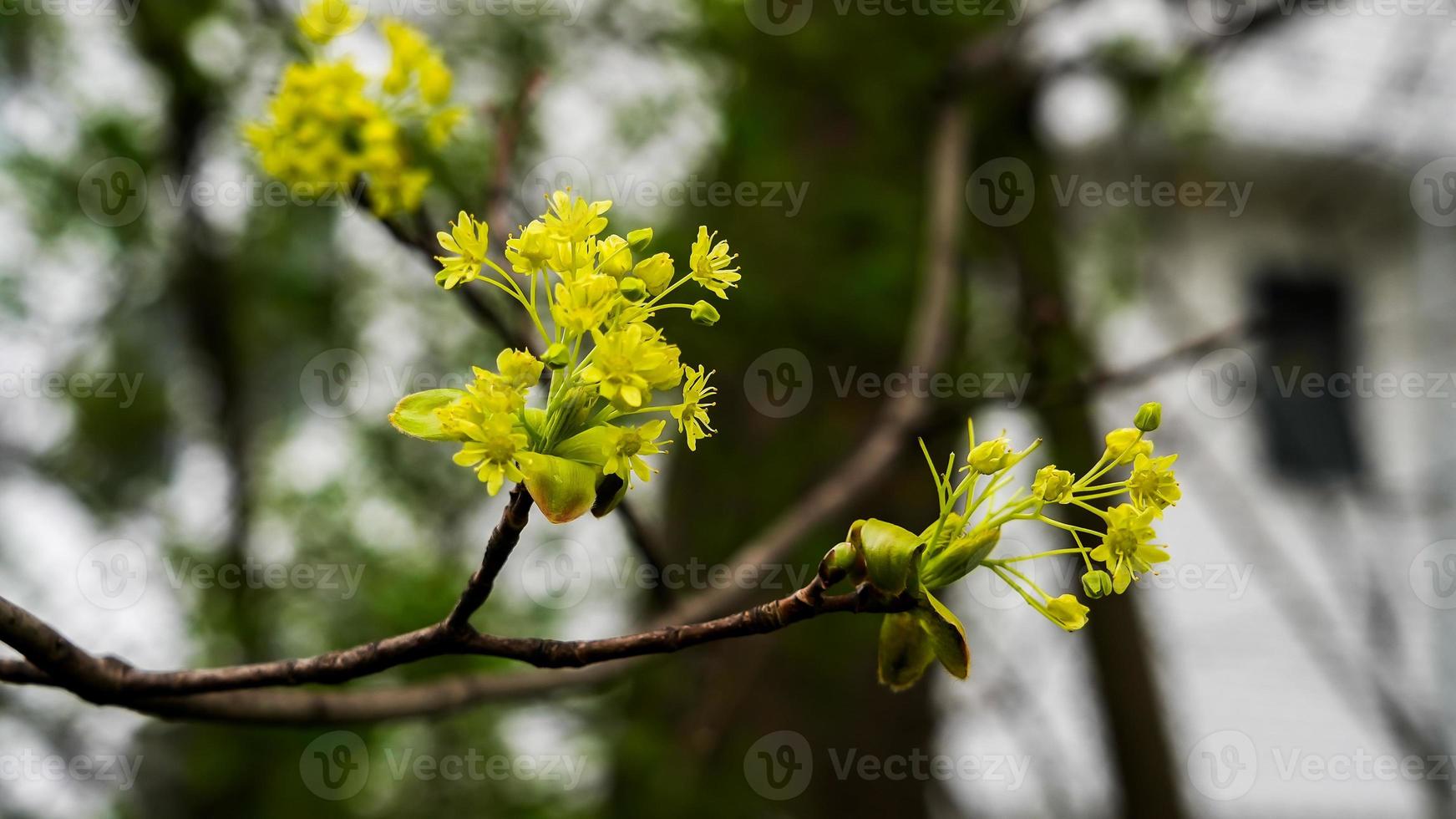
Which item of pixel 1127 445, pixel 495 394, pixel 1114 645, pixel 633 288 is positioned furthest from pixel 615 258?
pixel 1114 645

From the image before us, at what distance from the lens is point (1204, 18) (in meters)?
4.09

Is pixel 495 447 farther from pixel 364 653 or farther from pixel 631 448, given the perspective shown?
pixel 364 653

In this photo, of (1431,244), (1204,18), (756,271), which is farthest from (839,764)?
(1431,244)

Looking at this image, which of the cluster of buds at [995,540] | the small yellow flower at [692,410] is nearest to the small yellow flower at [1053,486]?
the cluster of buds at [995,540]

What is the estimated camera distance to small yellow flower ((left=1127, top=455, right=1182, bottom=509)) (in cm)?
95

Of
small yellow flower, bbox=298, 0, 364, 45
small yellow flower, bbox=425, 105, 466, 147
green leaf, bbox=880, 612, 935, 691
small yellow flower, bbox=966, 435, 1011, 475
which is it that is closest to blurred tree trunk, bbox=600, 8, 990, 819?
small yellow flower, bbox=425, 105, 466, 147

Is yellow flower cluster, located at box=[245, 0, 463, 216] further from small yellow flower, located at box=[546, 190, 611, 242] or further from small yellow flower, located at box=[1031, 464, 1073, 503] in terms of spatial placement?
small yellow flower, located at box=[1031, 464, 1073, 503]

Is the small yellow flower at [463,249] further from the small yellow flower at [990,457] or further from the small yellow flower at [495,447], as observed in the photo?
the small yellow flower at [990,457]

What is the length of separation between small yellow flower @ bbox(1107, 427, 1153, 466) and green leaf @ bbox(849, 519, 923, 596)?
206mm

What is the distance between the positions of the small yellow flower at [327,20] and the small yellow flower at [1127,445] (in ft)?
4.28

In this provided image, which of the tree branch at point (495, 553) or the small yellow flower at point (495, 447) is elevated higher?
the small yellow flower at point (495, 447)

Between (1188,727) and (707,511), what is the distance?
6220 mm

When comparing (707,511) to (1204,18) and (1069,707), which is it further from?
(1069,707)

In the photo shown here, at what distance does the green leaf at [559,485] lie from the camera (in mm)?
868
